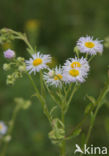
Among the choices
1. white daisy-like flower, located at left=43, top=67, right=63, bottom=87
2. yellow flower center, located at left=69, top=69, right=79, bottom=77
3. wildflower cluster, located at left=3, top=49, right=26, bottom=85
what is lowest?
yellow flower center, located at left=69, top=69, right=79, bottom=77

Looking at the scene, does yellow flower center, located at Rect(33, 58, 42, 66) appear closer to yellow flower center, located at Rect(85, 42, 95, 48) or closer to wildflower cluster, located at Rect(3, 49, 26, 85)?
wildflower cluster, located at Rect(3, 49, 26, 85)

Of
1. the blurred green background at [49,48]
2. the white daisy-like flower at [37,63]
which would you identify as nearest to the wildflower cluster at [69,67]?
the white daisy-like flower at [37,63]

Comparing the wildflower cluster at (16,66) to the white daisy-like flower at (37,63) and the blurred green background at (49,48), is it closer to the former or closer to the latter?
the white daisy-like flower at (37,63)

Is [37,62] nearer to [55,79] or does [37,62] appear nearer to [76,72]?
[55,79]

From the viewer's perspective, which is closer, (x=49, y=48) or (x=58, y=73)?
(x=58, y=73)

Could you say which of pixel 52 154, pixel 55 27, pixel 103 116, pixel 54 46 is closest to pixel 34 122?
pixel 52 154

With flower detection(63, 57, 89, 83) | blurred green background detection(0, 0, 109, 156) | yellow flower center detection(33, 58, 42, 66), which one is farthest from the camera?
blurred green background detection(0, 0, 109, 156)

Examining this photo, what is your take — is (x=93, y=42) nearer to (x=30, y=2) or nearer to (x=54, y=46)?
(x=54, y=46)

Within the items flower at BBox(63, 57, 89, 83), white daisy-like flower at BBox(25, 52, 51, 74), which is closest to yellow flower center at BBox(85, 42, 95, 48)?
flower at BBox(63, 57, 89, 83)

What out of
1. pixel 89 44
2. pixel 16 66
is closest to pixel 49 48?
pixel 89 44
